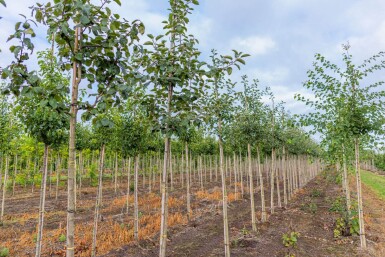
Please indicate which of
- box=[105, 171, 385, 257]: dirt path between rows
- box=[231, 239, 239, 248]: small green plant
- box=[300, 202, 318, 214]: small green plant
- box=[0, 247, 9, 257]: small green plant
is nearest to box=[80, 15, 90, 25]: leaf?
box=[105, 171, 385, 257]: dirt path between rows

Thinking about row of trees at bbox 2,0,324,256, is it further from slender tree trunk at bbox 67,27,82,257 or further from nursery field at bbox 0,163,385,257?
nursery field at bbox 0,163,385,257

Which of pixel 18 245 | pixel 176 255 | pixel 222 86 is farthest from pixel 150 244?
pixel 222 86

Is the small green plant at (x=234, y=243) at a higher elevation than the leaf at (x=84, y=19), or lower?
lower

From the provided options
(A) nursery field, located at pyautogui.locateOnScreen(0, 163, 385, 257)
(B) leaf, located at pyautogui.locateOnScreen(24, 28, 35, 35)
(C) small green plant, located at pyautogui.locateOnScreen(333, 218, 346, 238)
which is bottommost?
(A) nursery field, located at pyautogui.locateOnScreen(0, 163, 385, 257)

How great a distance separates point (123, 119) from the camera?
9.57 m

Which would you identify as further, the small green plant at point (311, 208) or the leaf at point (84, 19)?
the small green plant at point (311, 208)

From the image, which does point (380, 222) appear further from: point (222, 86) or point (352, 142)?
point (222, 86)

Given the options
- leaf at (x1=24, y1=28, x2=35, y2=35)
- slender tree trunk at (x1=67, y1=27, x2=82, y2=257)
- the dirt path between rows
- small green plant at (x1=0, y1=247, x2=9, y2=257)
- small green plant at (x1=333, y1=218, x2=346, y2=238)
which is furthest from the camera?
small green plant at (x1=333, y1=218, x2=346, y2=238)

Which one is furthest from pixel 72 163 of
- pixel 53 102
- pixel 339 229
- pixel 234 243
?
pixel 339 229

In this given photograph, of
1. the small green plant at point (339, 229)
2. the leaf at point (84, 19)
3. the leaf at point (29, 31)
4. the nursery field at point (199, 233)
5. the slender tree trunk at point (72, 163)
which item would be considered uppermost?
the leaf at point (84, 19)

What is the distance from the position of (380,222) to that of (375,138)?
6.47 metres

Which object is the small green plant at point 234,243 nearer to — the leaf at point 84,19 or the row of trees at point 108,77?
the row of trees at point 108,77

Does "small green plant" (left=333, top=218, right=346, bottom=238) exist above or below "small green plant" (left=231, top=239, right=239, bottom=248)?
above

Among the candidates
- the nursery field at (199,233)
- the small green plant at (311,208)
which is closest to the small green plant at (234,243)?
the nursery field at (199,233)
